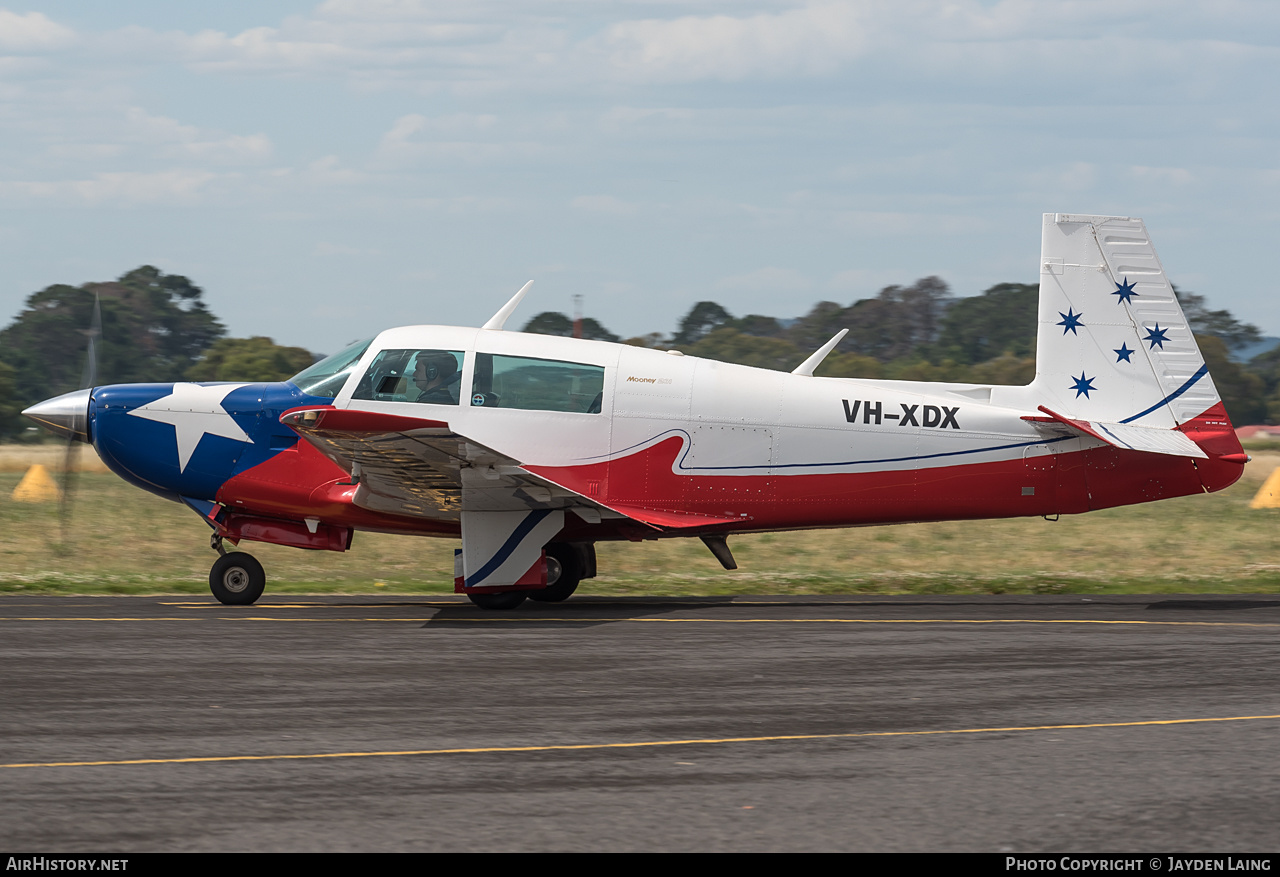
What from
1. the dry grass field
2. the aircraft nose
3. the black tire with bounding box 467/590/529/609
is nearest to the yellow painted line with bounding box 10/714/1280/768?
the black tire with bounding box 467/590/529/609

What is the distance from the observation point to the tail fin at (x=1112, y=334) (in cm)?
1247

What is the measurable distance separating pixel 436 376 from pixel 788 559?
321 inches

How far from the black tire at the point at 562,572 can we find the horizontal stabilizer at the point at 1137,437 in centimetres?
463

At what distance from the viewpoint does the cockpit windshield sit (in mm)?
12180

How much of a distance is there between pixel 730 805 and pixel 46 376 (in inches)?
3041

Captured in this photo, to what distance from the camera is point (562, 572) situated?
13117mm

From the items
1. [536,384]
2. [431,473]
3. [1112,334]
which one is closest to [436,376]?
[536,384]

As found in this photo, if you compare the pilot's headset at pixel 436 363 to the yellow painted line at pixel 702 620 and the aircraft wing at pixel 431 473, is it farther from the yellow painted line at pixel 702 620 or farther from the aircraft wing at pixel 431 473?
the yellow painted line at pixel 702 620

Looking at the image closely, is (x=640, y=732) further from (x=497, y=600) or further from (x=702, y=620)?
(x=497, y=600)

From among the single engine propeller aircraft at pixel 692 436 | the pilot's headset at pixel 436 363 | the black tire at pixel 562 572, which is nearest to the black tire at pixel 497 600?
the single engine propeller aircraft at pixel 692 436

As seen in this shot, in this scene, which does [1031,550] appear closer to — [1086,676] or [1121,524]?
[1121,524]

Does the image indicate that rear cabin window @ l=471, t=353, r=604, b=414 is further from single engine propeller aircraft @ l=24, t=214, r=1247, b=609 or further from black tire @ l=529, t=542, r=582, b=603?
black tire @ l=529, t=542, r=582, b=603

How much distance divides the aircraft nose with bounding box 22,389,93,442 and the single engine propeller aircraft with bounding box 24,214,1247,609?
0.62 ft
